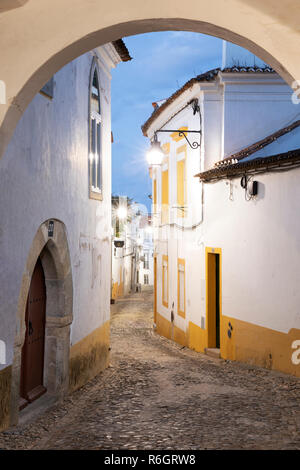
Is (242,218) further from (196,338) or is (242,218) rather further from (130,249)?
(130,249)

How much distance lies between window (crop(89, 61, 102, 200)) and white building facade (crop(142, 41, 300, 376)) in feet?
7.26

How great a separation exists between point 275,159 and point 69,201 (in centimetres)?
346

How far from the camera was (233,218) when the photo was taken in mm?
10758

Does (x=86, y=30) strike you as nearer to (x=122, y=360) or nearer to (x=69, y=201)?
(x=69, y=201)

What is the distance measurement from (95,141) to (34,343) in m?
4.39

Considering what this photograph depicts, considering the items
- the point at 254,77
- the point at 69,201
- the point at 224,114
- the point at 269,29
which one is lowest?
the point at 69,201

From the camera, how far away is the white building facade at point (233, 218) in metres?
8.86

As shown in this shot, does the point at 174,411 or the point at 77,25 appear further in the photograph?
the point at 174,411

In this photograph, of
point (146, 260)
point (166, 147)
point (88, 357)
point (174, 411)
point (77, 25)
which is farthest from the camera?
point (146, 260)

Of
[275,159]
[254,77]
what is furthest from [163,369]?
[254,77]

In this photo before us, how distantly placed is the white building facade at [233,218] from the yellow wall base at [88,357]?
2.49m

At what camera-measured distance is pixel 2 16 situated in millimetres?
3199

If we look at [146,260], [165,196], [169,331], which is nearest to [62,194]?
[169,331]

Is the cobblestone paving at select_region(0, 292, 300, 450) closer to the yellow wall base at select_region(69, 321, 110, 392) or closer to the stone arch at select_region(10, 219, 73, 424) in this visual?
the yellow wall base at select_region(69, 321, 110, 392)
